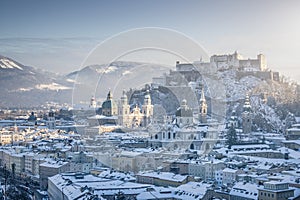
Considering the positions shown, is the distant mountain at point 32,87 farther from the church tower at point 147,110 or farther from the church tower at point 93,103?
the church tower at point 147,110

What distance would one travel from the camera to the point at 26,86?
103562 millimetres

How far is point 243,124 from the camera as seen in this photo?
44.6 meters

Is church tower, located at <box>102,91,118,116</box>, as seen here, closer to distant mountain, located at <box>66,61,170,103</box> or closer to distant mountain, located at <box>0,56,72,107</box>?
distant mountain, located at <box>66,61,170,103</box>

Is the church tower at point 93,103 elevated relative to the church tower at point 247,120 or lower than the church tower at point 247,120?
elevated

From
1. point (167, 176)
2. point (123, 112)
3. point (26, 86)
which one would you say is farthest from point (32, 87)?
point (167, 176)

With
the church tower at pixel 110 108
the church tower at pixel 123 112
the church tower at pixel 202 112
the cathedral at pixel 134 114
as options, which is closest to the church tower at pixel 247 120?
the church tower at pixel 202 112

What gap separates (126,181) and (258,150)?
12068 mm

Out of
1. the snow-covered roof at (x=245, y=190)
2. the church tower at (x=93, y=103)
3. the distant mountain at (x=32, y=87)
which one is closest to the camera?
the snow-covered roof at (x=245, y=190)

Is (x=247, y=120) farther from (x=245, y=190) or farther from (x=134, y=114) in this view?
(x=245, y=190)

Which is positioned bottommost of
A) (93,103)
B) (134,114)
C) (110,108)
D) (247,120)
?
(247,120)

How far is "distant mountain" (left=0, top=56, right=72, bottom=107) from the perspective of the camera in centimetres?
9725

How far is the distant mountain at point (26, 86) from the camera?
9725 centimetres

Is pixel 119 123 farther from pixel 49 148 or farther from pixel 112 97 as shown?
pixel 49 148

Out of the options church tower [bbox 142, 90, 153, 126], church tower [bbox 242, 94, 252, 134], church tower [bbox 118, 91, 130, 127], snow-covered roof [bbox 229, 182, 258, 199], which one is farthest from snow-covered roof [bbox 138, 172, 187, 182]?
church tower [bbox 118, 91, 130, 127]
